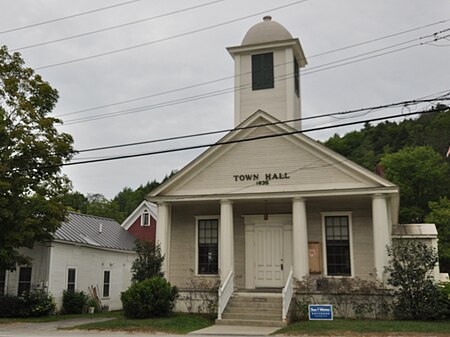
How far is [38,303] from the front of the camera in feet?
69.4

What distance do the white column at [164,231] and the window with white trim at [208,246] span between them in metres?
1.49

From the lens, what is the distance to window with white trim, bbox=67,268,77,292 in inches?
936

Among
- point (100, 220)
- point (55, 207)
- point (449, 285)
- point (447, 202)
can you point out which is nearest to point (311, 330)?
point (449, 285)

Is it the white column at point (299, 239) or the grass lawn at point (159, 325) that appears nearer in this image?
the grass lawn at point (159, 325)

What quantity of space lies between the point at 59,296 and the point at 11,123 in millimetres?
8291

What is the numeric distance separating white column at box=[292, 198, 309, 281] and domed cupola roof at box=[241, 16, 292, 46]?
26.4 feet

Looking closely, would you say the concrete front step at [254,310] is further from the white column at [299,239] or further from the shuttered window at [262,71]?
the shuttered window at [262,71]

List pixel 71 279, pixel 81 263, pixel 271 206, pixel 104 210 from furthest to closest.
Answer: pixel 104 210 → pixel 81 263 → pixel 71 279 → pixel 271 206

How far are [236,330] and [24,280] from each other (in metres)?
12.1

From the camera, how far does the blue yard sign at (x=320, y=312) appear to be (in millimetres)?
16203

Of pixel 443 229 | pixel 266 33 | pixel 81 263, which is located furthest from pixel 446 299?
pixel 443 229

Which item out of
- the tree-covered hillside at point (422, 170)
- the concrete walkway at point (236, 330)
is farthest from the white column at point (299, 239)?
the tree-covered hillside at point (422, 170)

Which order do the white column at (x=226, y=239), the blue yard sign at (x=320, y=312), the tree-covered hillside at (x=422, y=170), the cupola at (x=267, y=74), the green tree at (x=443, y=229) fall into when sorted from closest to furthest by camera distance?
the blue yard sign at (x=320, y=312)
the white column at (x=226, y=239)
the cupola at (x=267, y=74)
the green tree at (x=443, y=229)
the tree-covered hillside at (x=422, y=170)

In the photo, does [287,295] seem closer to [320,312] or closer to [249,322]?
[320,312]
